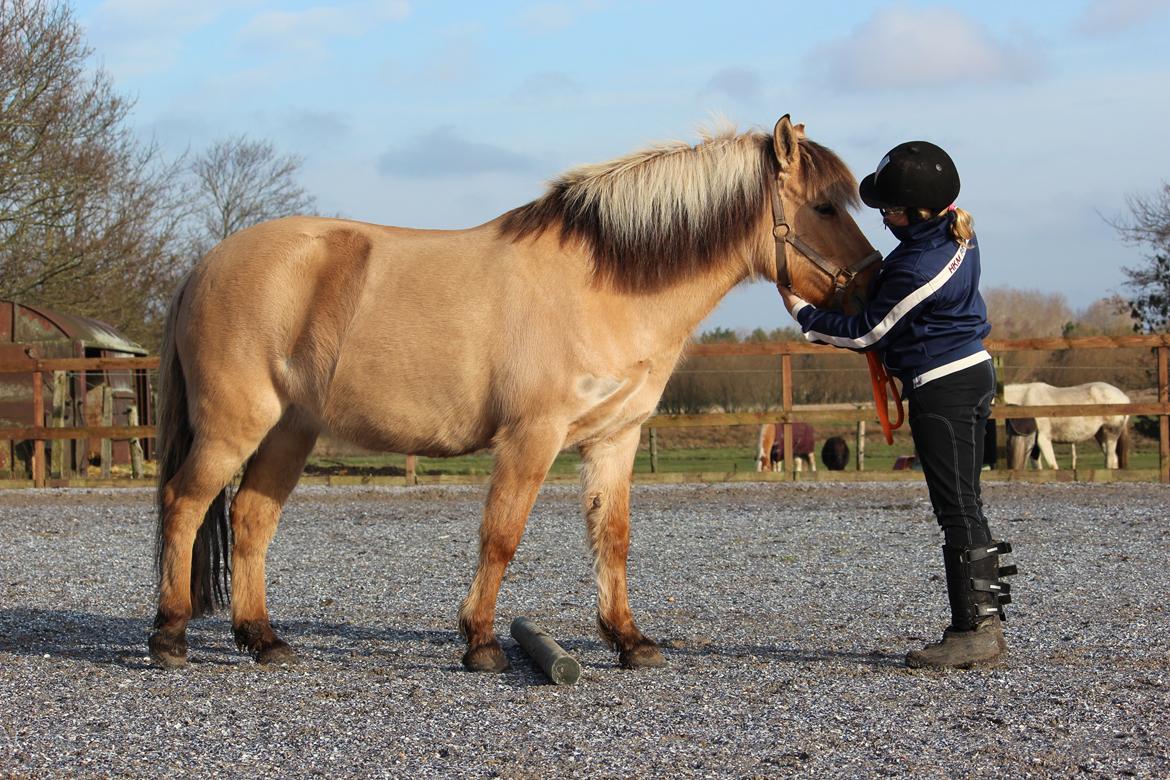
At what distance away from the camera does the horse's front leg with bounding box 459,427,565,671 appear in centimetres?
449

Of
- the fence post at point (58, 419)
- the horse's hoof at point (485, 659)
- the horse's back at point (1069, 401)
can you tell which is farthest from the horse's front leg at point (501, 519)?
the horse's back at point (1069, 401)

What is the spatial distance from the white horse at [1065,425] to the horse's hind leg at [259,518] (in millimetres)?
15641

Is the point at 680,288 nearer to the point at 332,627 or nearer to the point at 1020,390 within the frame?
the point at 332,627

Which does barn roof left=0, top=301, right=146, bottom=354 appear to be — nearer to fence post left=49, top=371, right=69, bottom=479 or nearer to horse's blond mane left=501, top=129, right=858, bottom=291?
fence post left=49, top=371, right=69, bottom=479

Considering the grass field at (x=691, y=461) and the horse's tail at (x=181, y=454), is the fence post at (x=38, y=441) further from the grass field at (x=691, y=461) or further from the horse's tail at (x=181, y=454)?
the horse's tail at (x=181, y=454)

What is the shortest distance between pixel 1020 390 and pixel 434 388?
16.6 m

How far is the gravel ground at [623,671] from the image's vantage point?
3350 millimetres

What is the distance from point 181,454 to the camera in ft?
17.2

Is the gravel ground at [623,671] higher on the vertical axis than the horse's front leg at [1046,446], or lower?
lower

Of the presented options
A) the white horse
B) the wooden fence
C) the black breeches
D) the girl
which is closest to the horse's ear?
the girl

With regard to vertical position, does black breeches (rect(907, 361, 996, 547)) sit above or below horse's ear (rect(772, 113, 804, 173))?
below

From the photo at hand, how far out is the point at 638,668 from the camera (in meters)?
4.63

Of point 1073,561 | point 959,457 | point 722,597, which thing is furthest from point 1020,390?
point 959,457

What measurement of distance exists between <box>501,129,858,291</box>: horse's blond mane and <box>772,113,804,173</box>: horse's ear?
0.21ft
